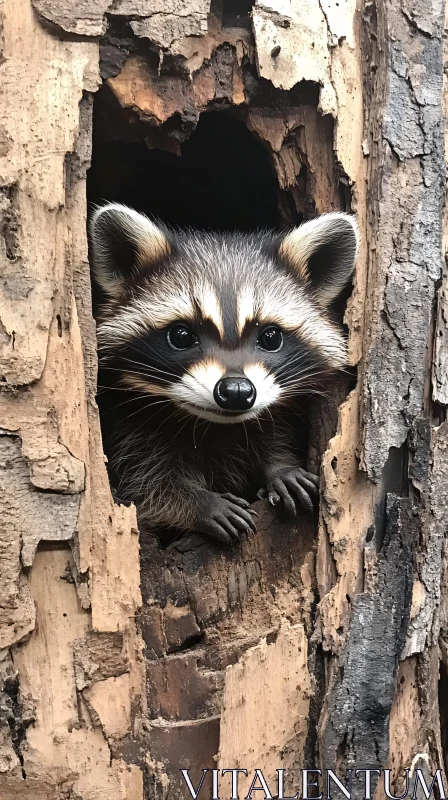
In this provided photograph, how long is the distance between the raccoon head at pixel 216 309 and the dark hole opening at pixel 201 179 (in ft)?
2.10

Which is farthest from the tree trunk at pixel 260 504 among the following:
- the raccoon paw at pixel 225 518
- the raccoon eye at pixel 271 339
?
the raccoon eye at pixel 271 339

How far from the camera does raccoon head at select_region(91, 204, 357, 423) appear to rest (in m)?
2.94

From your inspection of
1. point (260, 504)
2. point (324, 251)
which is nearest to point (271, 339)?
point (324, 251)

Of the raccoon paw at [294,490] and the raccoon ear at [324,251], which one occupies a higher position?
the raccoon ear at [324,251]

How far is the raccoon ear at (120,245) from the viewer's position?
3.04m

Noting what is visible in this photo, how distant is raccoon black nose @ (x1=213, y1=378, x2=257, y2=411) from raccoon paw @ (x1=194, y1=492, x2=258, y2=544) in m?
0.50

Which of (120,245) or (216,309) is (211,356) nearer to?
(216,309)

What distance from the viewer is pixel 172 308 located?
123 inches

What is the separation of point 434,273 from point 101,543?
4.73 feet

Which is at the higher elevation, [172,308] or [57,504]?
[172,308]

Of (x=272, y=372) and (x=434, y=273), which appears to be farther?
(x=272, y=372)

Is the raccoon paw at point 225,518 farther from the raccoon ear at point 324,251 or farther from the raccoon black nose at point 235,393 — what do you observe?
the raccoon ear at point 324,251

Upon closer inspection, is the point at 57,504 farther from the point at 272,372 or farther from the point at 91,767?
the point at 272,372

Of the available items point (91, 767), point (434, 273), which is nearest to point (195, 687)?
point (91, 767)
